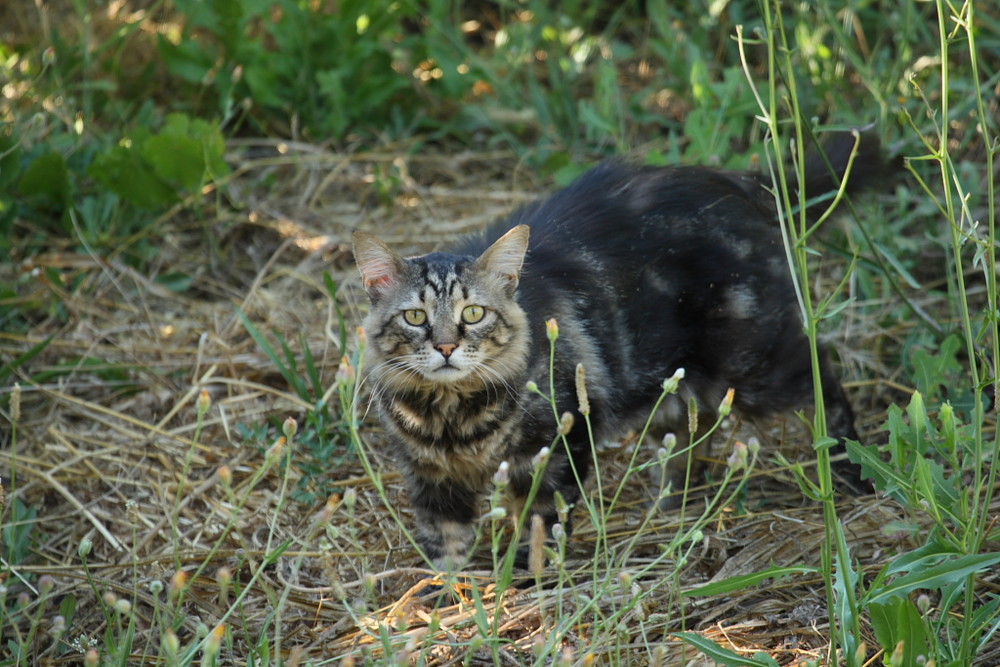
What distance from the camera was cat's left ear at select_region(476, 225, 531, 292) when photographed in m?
3.07

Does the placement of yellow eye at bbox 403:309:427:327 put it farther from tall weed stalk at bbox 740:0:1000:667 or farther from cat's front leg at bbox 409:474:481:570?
tall weed stalk at bbox 740:0:1000:667

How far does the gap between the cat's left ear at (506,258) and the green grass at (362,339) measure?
1.71 ft

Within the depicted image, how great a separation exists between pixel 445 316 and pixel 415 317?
3.6 inches

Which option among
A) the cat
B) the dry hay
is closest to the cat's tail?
the cat

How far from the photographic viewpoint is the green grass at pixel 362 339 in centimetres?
239

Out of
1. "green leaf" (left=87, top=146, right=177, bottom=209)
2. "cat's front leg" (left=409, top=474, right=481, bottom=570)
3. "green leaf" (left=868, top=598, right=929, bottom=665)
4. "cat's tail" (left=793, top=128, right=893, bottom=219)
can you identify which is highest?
"cat's tail" (left=793, top=128, right=893, bottom=219)

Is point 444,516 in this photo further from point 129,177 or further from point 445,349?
point 129,177

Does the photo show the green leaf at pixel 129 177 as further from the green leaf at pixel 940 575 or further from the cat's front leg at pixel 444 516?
the green leaf at pixel 940 575

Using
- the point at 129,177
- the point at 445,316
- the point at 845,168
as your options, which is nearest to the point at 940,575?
the point at 445,316

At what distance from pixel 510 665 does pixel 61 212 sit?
10.4ft

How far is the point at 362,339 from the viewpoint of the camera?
7.09 ft

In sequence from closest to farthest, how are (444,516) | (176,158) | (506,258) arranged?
(506,258) < (444,516) < (176,158)

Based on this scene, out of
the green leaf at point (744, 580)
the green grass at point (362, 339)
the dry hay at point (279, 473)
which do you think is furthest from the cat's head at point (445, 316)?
the green leaf at point (744, 580)

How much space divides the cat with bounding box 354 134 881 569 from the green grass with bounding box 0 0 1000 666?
0.17m
